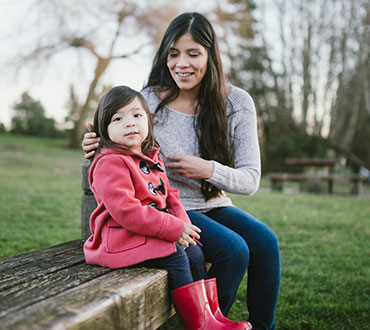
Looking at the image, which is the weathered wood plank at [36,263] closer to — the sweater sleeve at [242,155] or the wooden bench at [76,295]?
the wooden bench at [76,295]

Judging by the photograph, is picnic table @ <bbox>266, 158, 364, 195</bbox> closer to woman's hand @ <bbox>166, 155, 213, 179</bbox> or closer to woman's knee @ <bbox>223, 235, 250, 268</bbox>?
woman's hand @ <bbox>166, 155, 213, 179</bbox>

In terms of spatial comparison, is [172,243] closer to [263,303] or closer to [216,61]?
[263,303]

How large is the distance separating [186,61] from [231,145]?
1.81ft

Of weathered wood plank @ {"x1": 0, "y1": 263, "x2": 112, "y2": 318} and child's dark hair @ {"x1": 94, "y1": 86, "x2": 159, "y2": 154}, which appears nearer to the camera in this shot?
weathered wood plank @ {"x1": 0, "y1": 263, "x2": 112, "y2": 318}

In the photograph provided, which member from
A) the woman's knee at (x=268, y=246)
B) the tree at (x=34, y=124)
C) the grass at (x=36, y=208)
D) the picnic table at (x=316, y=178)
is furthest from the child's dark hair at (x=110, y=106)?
the tree at (x=34, y=124)

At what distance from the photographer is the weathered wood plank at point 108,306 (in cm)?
93

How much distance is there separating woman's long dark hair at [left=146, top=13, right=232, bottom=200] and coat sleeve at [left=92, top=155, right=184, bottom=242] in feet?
2.14

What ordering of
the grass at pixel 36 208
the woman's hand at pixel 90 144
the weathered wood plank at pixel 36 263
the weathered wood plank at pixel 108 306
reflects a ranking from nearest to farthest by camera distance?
the weathered wood plank at pixel 108 306 < the weathered wood plank at pixel 36 263 < the woman's hand at pixel 90 144 < the grass at pixel 36 208

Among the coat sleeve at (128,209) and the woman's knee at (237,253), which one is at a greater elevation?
the coat sleeve at (128,209)

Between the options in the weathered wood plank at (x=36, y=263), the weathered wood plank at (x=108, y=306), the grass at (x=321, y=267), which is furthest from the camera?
the grass at (x=321, y=267)

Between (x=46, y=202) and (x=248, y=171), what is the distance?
3.91 m

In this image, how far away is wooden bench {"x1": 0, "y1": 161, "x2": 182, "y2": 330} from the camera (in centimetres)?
96

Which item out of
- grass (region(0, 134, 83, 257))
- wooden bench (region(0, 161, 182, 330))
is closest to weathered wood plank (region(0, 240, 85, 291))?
wooden bench (region(0, 161, 182, 330))

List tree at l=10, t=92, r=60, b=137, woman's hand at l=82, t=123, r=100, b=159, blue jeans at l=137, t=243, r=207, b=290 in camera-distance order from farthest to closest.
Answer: tree at l=10, t=92, r=60, b=137 < woman's hand at l=82, t=123, r=100, b=159 < blue jeans at l=137, t=243, r=207, b=290
